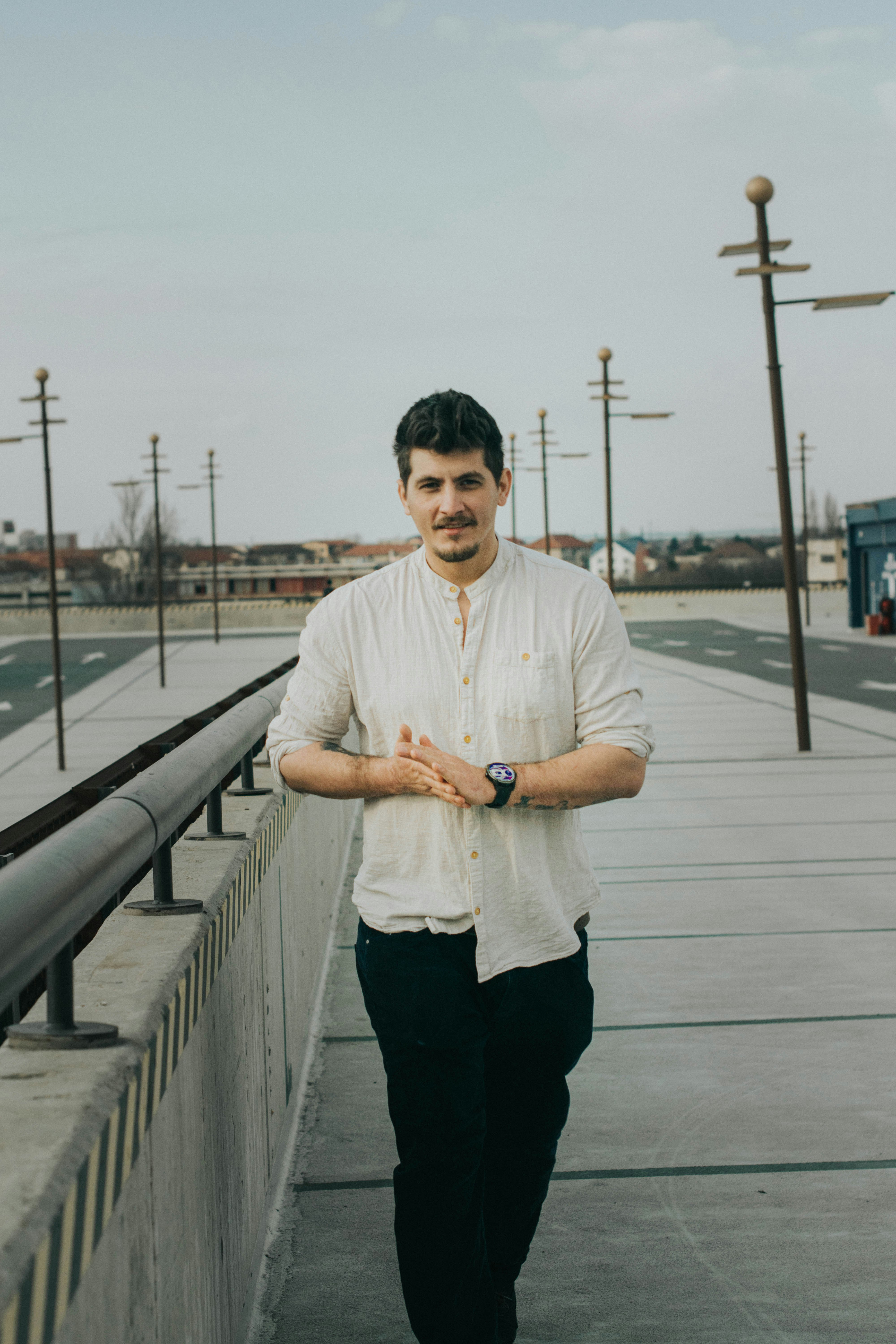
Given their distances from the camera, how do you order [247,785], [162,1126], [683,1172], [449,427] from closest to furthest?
1. [162,1126]
2. [449,427]
3. [683,1172]
4. [247,785]

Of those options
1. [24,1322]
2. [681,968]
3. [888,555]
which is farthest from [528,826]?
[888,555]

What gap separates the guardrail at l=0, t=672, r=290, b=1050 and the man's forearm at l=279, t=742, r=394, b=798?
0.22 m

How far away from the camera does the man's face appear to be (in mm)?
2785

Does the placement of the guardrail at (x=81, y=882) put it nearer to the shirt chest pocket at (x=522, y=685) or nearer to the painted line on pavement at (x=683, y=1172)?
the shirt chest pocket at (x=522, y=685)

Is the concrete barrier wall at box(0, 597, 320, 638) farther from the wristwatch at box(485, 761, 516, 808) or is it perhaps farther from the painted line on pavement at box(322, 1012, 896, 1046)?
the wristwatch at box(485, 761, 516, 808)

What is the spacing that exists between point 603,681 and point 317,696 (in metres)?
0.62

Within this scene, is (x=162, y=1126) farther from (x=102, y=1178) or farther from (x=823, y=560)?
(x=823, y=560)

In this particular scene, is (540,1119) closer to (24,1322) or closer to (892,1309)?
(892,1309)

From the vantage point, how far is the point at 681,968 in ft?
19.8

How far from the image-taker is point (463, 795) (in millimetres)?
2643

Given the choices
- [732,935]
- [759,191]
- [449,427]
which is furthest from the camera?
[759,191]

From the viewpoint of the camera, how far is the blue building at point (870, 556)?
40.1 meters

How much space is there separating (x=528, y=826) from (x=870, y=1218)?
1714mm

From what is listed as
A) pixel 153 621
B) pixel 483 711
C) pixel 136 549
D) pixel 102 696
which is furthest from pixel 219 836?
pixel 136 549
